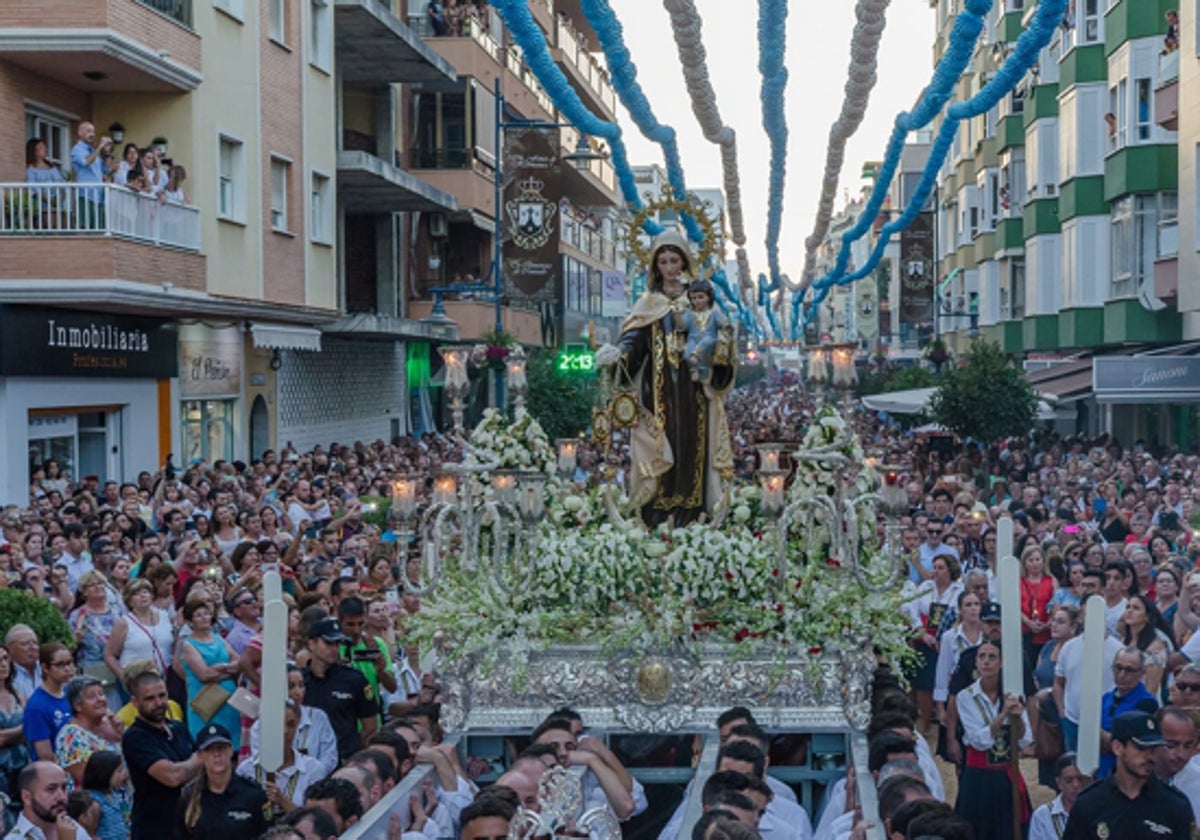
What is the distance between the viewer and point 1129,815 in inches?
275

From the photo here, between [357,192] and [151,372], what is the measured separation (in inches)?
413

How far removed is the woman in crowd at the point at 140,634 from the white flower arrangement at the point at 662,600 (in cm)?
170

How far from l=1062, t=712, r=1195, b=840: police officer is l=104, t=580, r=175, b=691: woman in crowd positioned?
18.8ft

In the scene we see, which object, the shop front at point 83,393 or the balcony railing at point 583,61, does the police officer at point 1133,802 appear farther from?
the balcony railing at point 583,61

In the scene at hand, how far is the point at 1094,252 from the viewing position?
35531 mm

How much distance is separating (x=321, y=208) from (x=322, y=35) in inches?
118

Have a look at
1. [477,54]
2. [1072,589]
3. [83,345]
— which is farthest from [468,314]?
[1072,589]

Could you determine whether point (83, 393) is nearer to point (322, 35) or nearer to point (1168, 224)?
point (322, 35)

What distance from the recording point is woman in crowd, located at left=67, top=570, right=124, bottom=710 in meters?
10.7

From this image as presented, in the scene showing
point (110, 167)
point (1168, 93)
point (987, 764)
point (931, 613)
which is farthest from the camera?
point (1168, 93)

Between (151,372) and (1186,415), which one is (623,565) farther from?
(1186,415)

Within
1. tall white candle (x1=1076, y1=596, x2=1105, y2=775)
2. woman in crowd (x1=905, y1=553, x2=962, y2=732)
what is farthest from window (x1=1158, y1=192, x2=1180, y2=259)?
tall white candle (x1=1076, y1=596, x2=1105, y2=775)

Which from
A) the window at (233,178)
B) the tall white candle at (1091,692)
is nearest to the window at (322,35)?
the window at (233,178)

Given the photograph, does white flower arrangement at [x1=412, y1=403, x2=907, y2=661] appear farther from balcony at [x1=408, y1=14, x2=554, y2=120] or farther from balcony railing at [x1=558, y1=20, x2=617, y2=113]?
balcony railing at [x1=558, y1=20, x2=617, y2=113]
